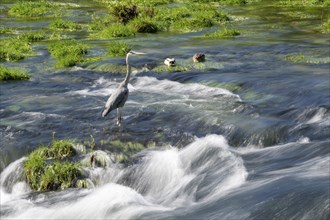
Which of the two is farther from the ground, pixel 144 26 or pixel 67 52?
pixel 144 26

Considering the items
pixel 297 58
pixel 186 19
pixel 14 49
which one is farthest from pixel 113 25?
pixel 297 58

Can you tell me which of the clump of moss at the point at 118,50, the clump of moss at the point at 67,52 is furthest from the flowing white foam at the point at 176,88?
the clump of moss at the point at 67,52

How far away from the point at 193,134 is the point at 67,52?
1432 cm

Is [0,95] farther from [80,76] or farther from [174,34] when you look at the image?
[174,34]

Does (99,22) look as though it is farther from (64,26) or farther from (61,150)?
(61,150)

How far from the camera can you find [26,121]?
18.4 m

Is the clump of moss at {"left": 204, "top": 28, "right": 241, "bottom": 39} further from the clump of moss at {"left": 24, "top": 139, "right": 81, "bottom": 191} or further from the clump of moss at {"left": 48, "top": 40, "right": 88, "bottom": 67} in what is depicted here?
the clump of moss at {"left": 24, "top": 139, "right": 81, "bottom": 191}

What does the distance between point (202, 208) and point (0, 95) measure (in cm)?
1305

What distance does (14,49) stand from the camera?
3023 cm

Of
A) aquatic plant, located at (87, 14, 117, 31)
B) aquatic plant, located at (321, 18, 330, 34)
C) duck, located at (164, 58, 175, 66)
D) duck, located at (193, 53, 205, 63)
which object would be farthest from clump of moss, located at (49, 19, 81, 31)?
aquatic plant, located at (321, 18, 330, 34)

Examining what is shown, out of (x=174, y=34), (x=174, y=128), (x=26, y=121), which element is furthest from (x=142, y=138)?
(x=174, y=34)

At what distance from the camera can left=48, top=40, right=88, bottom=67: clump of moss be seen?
1058 inches

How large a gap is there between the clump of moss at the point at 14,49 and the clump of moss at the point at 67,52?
1376 millimetres

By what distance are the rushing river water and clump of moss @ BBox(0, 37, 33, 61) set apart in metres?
1.49
